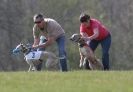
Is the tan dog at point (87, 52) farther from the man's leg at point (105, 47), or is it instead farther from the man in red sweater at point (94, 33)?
the man's leg at point (105, 47)

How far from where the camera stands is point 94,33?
17312mm

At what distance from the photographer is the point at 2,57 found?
48469 mm

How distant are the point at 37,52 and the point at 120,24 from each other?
4389 cm
